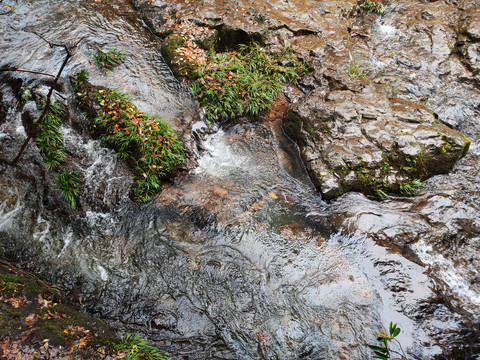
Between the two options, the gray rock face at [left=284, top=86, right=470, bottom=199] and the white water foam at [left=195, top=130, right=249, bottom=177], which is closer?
the gray rock face at [left=284, top=86, right=470, bottom=199]

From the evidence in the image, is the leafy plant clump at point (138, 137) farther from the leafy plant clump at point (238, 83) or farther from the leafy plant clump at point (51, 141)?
the leafy plant clump at point (238, 83)

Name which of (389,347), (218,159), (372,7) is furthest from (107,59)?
(372,7)

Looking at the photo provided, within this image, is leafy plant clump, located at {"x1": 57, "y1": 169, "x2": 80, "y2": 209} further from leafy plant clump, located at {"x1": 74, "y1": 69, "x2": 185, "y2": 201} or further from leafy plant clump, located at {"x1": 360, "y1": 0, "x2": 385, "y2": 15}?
leafy plant clump, located at {"x1": 360, "y1": 0, "x2": 385, "y2": 15}

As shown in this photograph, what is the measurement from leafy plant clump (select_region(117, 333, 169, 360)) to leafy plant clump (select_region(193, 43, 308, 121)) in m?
4.91

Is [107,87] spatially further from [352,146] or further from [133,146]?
[352,146]

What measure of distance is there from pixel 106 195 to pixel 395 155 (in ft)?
20.0

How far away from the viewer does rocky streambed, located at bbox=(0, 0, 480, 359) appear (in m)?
4.68

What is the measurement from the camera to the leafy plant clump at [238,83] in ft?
23.8

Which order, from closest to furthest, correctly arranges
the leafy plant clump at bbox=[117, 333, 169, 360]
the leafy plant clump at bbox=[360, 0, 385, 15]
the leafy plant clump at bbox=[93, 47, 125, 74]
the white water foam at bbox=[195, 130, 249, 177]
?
the leafy plant clump at bbox=[117, 333, 169, 360] < the white water foam at bbox=[195, 130, 249, 177] < the leafy plant clump at bbox=[93, 47, 125, 74] < the leafy plant clump at bbox=[360, 0, 385, 15]

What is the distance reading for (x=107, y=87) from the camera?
682 centimetres

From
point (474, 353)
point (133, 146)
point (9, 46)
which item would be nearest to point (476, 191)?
point (474, 353)

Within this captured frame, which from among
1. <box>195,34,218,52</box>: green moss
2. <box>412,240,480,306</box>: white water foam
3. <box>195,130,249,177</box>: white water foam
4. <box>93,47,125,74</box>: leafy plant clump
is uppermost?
<box>195,34,218,52</box>: green moss

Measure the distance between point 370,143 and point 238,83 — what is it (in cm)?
347

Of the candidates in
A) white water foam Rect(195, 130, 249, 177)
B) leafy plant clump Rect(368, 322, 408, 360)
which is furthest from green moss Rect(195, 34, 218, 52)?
leafy plant clump Rect(368, 322, 408, 360)
